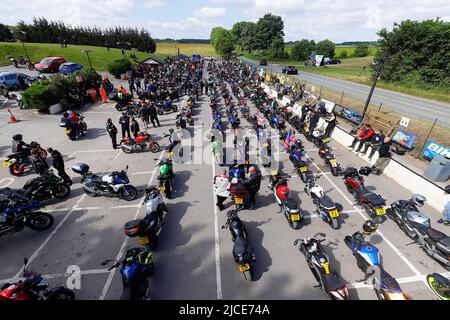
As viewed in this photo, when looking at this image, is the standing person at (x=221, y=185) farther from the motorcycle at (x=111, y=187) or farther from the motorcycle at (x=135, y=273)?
the motorcycle at (x=111, y=187)

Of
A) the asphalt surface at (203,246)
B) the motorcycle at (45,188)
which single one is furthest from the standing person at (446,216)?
the motorcycle at (45,188)

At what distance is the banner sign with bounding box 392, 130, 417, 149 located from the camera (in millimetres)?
10533

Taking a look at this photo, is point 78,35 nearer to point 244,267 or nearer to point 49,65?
point 49,65

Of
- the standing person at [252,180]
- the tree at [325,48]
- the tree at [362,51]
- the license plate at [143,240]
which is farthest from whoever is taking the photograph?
the tree at [362,51]

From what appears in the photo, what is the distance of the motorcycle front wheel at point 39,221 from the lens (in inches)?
250

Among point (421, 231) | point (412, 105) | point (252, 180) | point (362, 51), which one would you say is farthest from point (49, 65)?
point (362, 51)

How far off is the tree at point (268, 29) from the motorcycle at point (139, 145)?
255ft

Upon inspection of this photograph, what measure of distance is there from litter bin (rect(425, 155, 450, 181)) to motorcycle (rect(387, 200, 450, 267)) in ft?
11.1

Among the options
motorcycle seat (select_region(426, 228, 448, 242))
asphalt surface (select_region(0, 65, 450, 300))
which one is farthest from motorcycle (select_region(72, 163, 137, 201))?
motorcycle seat (select_region(426, 228, 448, 242))

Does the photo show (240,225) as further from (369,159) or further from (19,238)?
(369,159)

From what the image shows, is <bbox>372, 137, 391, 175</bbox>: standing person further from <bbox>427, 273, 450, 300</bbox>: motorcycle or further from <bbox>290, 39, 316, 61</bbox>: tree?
<bbox>290, 39, 316, 61</bbox>: tree
